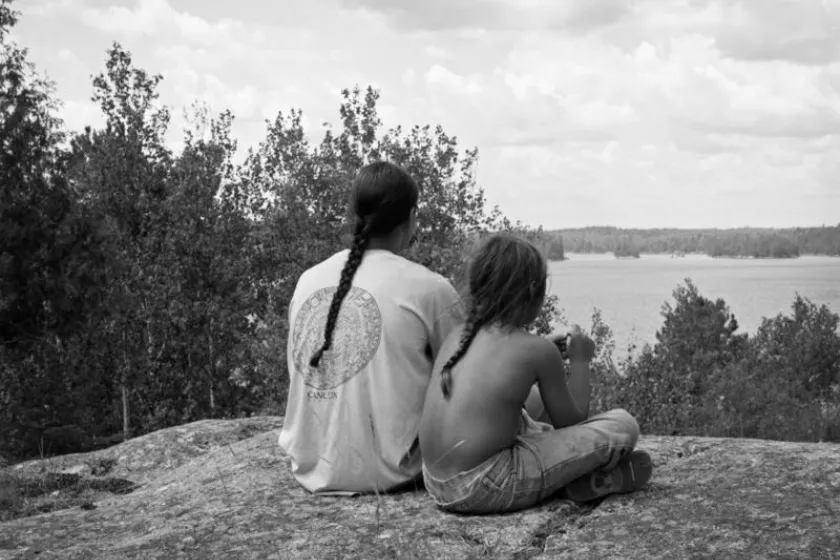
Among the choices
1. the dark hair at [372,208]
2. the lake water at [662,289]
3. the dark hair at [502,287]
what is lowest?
the lake water at [662,289]

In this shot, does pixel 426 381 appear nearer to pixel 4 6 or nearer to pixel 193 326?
pixel 4 6

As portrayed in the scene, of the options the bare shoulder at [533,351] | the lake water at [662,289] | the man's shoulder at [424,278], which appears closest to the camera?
the bare shoulder at [533,351]

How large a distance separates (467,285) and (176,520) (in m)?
1.61

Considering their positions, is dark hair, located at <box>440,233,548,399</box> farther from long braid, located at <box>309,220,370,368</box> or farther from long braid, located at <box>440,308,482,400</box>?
long braid, located at <box>309,220,370,368</box>

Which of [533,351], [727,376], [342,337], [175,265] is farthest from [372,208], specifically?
[727,376]

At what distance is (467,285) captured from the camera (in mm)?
3604

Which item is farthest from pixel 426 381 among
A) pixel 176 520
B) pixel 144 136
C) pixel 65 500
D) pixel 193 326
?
pixel 144 136

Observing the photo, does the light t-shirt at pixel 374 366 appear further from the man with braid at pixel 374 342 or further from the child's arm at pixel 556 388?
the child's arm at pixel 556 388

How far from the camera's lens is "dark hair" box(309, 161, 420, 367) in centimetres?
373

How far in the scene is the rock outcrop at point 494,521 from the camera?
3.24 metres

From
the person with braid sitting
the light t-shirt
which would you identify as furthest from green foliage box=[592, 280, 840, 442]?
the person with braid sitting

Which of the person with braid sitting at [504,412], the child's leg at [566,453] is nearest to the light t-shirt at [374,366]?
the person with braid sitting at [504,412]

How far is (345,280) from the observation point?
383cm

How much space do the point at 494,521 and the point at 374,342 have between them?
848 millimetres
